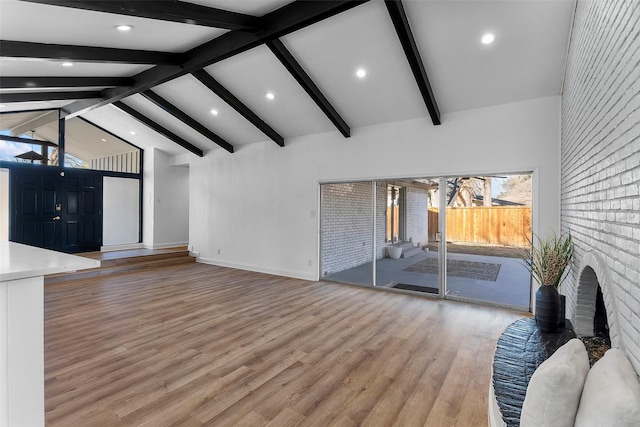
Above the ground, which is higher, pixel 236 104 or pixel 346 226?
pixel 236 104

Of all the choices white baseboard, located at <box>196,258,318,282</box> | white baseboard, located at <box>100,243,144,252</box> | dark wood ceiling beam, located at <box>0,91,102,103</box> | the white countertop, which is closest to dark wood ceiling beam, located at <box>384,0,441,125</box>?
the white countertop

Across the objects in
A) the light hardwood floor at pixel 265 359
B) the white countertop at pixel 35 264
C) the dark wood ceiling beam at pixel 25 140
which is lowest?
the light hardwood floor at pixel 265 359

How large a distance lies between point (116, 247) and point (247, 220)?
13.4 ft

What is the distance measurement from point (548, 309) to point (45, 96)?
8033mm

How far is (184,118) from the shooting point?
251 inches

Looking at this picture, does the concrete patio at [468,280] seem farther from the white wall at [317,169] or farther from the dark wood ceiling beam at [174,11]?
the dark wood ceiling beam at [174,11]

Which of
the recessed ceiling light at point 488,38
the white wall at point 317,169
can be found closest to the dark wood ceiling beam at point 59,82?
the white wall at point 317,169

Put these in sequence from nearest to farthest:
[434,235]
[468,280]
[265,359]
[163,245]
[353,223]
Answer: [265,359], [434,235], [468,280], [353,223], [163,245]

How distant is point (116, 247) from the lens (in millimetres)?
8258

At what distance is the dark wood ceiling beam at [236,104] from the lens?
491cm

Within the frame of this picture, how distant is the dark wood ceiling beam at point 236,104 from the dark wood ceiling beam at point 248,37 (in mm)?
332

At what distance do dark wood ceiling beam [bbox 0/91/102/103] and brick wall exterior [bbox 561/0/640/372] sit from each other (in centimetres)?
752

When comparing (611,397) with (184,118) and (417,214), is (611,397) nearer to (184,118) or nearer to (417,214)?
(417,214)

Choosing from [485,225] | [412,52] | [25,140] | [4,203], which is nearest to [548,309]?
[485,225]
